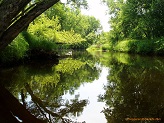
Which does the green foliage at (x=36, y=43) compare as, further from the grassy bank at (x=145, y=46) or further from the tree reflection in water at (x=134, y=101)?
the grassy bank at (x=145, y=46)

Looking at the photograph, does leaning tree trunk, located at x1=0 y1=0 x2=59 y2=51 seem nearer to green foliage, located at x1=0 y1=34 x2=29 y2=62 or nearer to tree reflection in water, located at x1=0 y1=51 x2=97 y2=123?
tree reflection in water, located at x1=0 y1=51 x2=97 y2=123

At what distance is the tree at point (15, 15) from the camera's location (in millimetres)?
5871

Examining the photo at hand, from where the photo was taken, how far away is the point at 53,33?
893 inches

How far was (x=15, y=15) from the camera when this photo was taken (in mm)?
6301

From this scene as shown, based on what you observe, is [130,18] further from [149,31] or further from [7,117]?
[7,117]

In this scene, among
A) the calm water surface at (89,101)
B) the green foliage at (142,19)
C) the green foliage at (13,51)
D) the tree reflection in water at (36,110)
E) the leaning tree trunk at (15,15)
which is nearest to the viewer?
the tree reflection in water at (36,110)

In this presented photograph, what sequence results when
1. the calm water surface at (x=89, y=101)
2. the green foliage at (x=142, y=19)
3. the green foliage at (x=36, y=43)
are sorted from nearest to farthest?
the calm water surface at (x=89, y=101) → the green foliage at (x=36, y=43) → the green foliage at (x=142, y=19)

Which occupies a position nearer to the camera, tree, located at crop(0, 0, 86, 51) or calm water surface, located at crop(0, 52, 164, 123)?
calm water surface, located at crop(0, 52, 164, 123)

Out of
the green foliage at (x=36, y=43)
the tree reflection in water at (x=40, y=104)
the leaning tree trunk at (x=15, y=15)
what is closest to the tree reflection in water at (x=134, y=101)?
the tree reflection in water at (x=40, y=104)

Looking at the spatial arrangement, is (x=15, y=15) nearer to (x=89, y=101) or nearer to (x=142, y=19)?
(x=89, y=101)

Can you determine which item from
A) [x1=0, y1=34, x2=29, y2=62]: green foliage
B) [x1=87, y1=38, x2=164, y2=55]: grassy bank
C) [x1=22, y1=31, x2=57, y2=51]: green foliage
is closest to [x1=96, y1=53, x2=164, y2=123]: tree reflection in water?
[x1=0, y1=34, x2=29, y2=62]: green foliage

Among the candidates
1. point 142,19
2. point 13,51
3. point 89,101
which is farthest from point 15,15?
point 142,19

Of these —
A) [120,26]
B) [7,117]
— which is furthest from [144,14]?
[7,117]

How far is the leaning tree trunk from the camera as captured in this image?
5.87 meters
